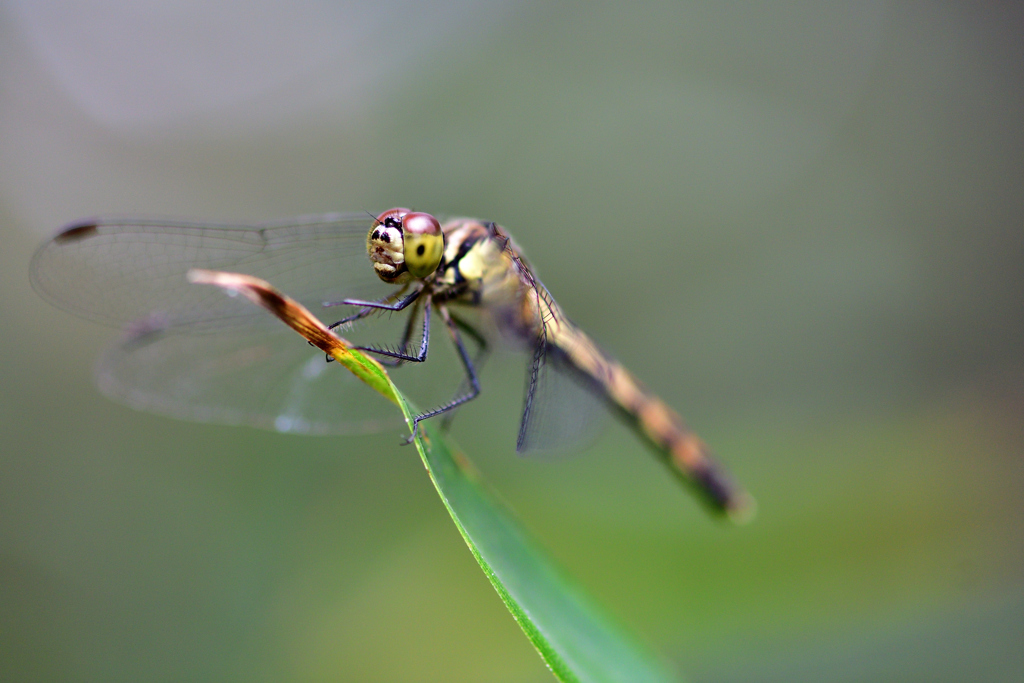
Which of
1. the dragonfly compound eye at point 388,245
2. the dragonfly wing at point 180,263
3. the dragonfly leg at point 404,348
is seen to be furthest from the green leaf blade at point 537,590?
the dragonfly wing at point 180,263

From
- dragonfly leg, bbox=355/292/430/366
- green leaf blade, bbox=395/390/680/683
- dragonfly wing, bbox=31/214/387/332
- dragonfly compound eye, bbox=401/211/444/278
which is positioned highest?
dragonfly wing, bbox=31/214/387/332

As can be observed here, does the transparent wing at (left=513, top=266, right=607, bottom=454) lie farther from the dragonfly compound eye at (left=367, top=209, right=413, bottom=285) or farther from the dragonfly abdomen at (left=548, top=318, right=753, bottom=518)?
the dragonfly compound eye at (left=367, top=209, right=413, bottom=285)

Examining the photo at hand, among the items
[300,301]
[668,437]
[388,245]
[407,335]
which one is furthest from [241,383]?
[668,437]

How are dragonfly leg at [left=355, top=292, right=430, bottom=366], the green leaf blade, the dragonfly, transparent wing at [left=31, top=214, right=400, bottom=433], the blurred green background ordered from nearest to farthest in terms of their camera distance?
the green leaf blade, dragonfly leg at [left=355, top=292, right=430, bottom=366], the dragonfly, transparent wing at [left=31, top=214, right=400, bottom=433], the blurred green background

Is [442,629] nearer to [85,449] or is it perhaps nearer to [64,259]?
[64,259]

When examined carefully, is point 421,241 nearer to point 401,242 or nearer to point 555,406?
point 401,242

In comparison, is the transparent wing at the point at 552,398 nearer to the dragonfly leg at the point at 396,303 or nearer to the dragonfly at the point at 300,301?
the dragonfly at the point at 300,301

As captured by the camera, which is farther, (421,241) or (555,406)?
(555,406)

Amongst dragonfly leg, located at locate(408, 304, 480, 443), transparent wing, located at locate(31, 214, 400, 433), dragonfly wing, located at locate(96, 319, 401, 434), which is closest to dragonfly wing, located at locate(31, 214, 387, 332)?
transparent wing, located at locate(31, 214, 400, 433)
